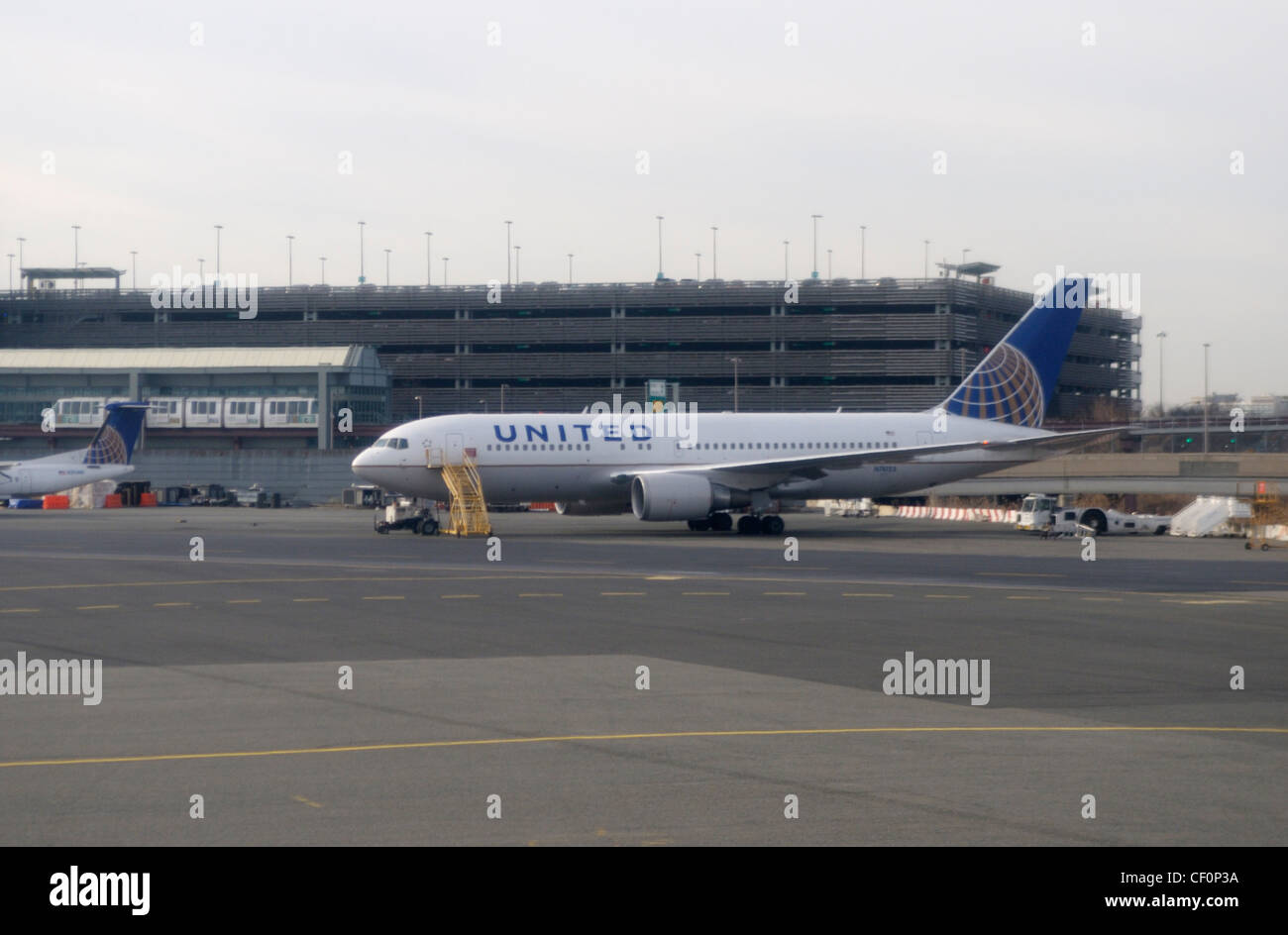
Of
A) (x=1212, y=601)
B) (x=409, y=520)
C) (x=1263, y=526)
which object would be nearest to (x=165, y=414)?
(x=409, y=520)

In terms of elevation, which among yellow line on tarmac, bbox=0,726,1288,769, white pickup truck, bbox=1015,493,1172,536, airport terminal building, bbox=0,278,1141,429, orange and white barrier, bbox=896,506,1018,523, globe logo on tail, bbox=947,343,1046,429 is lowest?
orange and white barrier, bbox=896,506,1018,523

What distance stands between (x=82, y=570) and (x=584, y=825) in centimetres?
2659

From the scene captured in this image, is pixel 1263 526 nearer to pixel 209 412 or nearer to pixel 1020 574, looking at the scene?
pixel 1020 574

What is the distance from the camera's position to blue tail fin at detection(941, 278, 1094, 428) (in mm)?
56062

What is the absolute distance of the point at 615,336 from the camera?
433ft

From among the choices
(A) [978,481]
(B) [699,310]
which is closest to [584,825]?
(A) [978,481]

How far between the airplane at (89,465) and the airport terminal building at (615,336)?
43361mm

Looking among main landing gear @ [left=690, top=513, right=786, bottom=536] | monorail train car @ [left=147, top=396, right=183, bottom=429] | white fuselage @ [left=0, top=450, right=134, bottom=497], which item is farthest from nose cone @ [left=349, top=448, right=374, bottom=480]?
monorail train car @ [left=147, top=396, right=183, bottom=429]

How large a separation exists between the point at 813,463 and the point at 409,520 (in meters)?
15.3

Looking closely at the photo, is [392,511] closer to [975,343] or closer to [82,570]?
[82,570]

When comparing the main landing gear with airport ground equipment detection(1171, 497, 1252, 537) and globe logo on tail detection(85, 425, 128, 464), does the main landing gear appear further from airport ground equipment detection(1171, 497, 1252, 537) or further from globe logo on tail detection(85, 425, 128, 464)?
globe logo on tail detection(85, 425, 128, 464)

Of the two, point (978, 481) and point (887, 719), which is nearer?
point (887, 719)

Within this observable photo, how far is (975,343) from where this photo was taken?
128 metres

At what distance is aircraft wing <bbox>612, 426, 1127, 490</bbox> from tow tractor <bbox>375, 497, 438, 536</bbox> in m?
7.06
